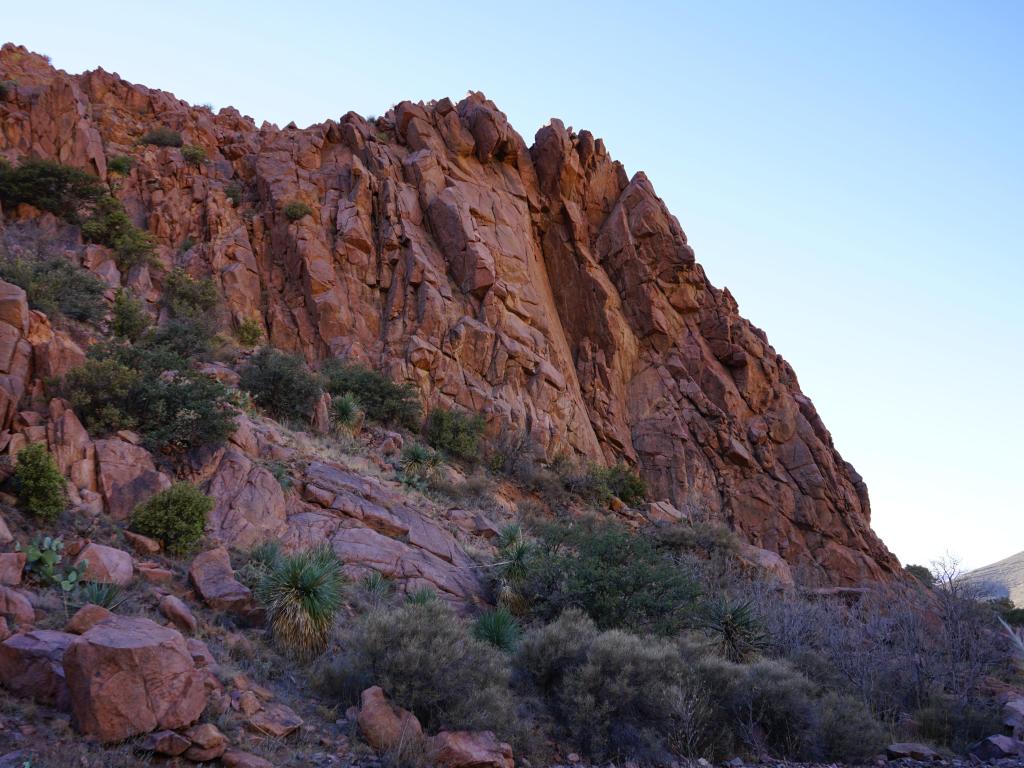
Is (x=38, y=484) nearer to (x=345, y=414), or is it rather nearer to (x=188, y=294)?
(x=345, y=414)

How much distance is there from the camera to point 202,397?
1555 centimetres

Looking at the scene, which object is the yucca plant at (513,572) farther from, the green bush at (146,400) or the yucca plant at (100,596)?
the yucca plant at (100,596)

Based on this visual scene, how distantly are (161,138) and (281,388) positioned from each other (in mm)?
20326

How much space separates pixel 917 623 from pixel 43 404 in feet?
70.5

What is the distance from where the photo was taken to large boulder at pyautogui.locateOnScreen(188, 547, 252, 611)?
10758 millimetres

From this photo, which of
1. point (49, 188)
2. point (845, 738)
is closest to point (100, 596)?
point (845, 738)

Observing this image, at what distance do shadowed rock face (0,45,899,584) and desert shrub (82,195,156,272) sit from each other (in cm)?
100

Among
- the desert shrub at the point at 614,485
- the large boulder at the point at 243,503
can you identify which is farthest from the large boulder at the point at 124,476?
the desert shrub at the point at 614,485

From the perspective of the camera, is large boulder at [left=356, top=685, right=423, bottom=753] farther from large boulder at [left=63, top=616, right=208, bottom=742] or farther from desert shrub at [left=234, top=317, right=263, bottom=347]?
desert shrub at [left=234, top=317, right=263, bottom=347]

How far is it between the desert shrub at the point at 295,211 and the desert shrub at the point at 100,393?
19.9m

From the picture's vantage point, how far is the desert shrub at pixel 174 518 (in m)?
11.9

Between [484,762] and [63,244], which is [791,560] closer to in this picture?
[484,762]

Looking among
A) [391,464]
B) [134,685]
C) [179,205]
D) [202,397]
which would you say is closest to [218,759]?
[134,685]

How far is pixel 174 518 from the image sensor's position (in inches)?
474
